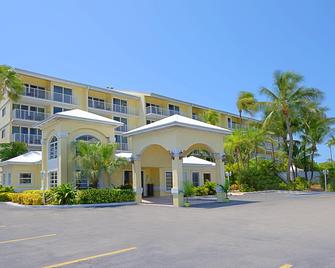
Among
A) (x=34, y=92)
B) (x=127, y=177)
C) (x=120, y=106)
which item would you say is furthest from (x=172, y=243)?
(x=120, y=106)

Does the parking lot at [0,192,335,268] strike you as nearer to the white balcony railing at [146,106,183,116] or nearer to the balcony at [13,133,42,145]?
the balcony at [13,133,42,145]

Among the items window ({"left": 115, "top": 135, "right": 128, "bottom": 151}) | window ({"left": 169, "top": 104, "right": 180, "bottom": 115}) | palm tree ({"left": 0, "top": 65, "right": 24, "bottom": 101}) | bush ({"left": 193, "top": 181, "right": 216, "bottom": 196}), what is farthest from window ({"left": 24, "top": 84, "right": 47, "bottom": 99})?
bush ({"left": 193, "top": 181, "right": 216, "bottom": 196})

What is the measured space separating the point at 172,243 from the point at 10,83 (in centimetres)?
2709

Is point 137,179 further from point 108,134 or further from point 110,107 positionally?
point 110,107

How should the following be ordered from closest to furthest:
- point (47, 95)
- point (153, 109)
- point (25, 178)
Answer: point (25, 178) < point (47, 95) < point (153, 109)

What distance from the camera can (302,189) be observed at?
117 ft

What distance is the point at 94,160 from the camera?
21938mm

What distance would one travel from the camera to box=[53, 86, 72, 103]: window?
37.2 meters

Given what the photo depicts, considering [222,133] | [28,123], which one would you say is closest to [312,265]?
[222,133]

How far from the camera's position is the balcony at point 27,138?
34.1 meters

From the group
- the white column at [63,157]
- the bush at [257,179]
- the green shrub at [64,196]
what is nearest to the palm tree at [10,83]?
the white column at [63,157]

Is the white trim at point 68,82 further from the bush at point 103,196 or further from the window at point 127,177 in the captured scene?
the bush at point 103,196

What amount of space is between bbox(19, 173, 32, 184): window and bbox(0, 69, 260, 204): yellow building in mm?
79

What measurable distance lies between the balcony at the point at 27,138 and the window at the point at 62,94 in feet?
14.8
